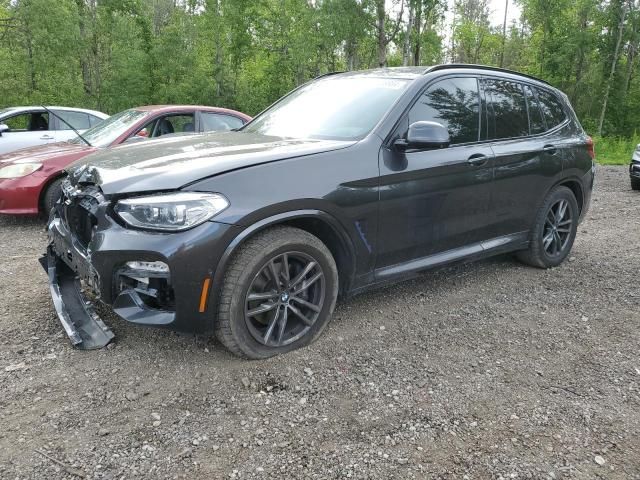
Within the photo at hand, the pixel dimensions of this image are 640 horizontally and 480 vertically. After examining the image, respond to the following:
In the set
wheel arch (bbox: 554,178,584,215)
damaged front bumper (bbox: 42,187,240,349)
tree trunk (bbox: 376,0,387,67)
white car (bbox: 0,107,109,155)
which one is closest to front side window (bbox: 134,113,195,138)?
white car (bbox: 0,107,109,155)

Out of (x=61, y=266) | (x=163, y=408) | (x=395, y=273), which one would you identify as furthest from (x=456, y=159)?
(x=61, y=266)

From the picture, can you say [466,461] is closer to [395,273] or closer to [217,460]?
[217,460]

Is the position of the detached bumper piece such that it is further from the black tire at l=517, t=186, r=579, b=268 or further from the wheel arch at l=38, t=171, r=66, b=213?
the black tire at l=517, t=186, r=579, b=268

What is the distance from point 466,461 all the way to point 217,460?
111cm

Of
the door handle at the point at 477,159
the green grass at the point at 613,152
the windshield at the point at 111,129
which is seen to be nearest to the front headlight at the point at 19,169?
the windshield at the point at 111,129

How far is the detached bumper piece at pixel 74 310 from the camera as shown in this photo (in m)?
3.10

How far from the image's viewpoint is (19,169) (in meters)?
6.00

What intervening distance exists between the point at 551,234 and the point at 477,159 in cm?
150

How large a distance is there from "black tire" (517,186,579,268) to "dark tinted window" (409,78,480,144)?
1.23m

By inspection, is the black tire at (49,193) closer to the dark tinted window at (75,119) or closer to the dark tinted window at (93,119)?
the dark tinted window at (75,119)

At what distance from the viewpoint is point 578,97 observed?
3067 centimetres

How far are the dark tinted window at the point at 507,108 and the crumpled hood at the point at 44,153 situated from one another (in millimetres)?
4762

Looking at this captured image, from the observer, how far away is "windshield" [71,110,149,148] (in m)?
6.42

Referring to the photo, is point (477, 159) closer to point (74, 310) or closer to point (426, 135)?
point (426, 135)
